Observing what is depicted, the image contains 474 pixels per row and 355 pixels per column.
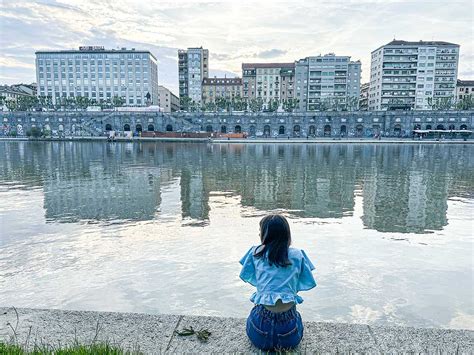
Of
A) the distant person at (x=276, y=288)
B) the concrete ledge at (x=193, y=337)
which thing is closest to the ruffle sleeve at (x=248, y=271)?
the distant person at (x=276, y=288)

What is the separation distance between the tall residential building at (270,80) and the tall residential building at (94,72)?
38.3m

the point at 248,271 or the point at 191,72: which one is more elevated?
the point at 191,72

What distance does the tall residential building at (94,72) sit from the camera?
148125mm

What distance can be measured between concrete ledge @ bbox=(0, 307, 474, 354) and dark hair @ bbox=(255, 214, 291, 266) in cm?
99

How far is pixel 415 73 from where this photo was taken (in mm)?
131750

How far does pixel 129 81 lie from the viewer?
150m

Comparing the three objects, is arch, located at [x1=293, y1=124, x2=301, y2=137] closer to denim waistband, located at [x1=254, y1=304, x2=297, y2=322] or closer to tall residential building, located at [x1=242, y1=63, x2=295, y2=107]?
tall residential building, located at [x1=242, y1=63, x2=295, y2=107]

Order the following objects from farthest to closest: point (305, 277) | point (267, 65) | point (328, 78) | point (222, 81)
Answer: point (222, 81), point (267, 65), point (328, 78), point (305, 277)

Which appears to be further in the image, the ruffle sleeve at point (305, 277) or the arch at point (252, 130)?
the arch at point (252, 130)

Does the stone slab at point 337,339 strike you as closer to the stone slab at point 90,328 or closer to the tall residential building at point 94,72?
the stone slab at point 90,328

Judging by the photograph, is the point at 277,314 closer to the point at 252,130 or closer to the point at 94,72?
the point at 252,130

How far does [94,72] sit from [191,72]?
3605cm

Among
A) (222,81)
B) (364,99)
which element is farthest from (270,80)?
(364,99)

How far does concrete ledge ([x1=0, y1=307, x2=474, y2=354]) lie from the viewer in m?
4.52
